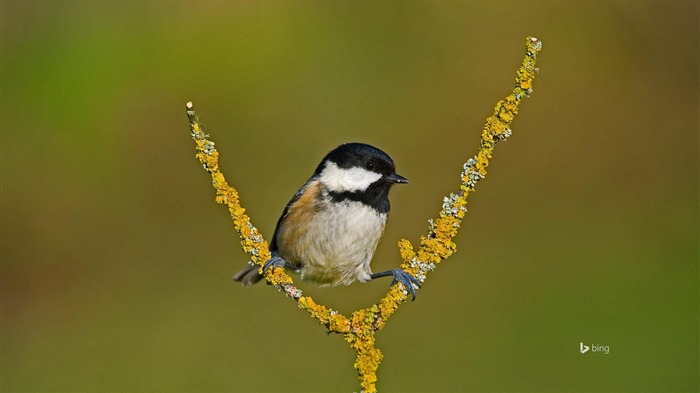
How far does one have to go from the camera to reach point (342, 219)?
123 inches

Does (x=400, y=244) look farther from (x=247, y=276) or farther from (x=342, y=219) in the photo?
(x=247, y=276)

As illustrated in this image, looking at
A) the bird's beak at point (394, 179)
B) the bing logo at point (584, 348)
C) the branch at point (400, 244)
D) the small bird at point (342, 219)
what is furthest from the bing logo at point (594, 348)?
the branch at point (400, 244)

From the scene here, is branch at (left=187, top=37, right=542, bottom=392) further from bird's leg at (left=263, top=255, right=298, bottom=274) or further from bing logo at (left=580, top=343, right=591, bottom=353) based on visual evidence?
bing logo at (left=580, top=343, right=591, bottom=353)

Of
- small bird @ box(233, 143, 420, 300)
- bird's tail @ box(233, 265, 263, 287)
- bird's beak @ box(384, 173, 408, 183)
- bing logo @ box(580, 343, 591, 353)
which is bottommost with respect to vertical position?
bing logo @ box(580, 343, 591, 353)

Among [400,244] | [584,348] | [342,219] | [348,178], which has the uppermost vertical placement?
[348,178]

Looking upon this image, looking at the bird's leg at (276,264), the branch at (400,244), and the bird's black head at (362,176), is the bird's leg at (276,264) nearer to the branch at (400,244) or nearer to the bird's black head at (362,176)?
the branch at (400,244)

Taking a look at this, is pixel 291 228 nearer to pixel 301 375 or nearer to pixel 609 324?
pixel 301 375

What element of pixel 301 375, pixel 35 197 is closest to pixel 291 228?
pixel 301 375

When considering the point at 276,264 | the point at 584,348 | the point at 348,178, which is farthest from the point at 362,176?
the point at 584,348

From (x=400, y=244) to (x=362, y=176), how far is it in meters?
0.89

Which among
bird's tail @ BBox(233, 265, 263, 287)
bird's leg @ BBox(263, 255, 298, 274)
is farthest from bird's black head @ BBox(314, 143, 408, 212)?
bird's tail @ BBox(233, 265, 263, 287)

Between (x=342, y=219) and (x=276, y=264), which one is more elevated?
(x=342, y=219)

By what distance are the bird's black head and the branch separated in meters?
0.86

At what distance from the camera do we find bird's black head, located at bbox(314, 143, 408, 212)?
3094 millimetres
